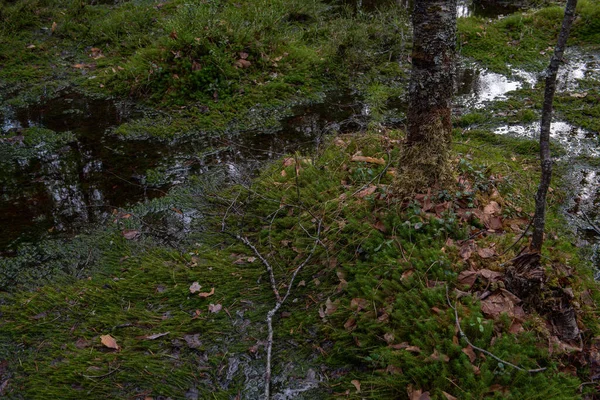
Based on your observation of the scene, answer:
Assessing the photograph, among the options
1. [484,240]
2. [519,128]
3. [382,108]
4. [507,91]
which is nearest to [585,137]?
[519,128]

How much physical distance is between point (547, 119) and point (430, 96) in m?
1.10

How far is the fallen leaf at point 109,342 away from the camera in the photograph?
3.34m

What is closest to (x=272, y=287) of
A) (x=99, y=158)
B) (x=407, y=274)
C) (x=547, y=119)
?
(x=407, y=274)

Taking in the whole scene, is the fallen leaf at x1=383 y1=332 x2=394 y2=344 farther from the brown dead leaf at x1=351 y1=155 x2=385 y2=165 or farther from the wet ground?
the wet ground

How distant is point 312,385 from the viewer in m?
3.06

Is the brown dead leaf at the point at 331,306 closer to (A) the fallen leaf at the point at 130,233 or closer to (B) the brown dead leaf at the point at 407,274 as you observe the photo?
(B) the brown dead leaf at the point at 407,274

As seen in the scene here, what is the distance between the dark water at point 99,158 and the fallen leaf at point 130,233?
0.44m

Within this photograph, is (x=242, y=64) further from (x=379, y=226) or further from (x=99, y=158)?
(x=379, y=226)

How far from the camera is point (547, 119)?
8.54 feet

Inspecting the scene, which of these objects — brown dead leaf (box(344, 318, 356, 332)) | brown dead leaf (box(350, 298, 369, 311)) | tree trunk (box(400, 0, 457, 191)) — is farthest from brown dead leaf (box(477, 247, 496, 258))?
brown dead leaf (box(344, 318, 356, 332))

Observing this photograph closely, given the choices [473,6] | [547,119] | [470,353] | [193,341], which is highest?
[547,119]

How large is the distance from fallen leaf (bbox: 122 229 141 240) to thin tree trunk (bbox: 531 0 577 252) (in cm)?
351

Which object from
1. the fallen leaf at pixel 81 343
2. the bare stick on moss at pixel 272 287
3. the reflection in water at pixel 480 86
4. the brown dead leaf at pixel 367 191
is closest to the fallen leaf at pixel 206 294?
the bare stick on moss at pixel 272 287

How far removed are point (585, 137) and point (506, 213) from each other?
2.96m
